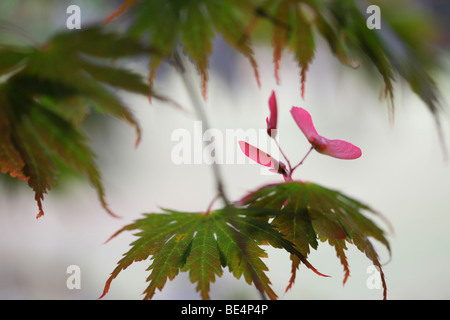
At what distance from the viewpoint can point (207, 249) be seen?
0.31 meters

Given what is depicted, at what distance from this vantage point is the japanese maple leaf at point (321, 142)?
0.31 m

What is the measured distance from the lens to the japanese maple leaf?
309mm

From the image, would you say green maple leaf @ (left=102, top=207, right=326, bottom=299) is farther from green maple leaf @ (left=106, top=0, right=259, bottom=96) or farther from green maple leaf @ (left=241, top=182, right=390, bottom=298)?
green maple leaf @ (left=106, top=0, right=259, bottom=96)

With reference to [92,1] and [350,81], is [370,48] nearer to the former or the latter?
[350,81]

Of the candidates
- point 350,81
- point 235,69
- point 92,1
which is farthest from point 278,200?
point 92,1

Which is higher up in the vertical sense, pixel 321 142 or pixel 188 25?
pixel 188 25

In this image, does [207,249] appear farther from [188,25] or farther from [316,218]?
[188,25]

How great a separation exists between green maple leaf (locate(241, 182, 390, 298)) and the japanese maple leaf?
0.04 m

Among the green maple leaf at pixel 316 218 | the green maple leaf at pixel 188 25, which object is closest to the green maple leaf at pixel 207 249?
the green maple leaf at pixel 316 218

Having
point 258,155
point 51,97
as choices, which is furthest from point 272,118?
point 51,97

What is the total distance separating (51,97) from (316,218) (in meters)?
0.21

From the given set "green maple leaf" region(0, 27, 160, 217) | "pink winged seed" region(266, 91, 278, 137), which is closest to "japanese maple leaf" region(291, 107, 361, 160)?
"pink winged seed" region(266, 91, 278, 137)

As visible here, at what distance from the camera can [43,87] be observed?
1.06ft

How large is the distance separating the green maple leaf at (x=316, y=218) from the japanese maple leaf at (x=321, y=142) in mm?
39
